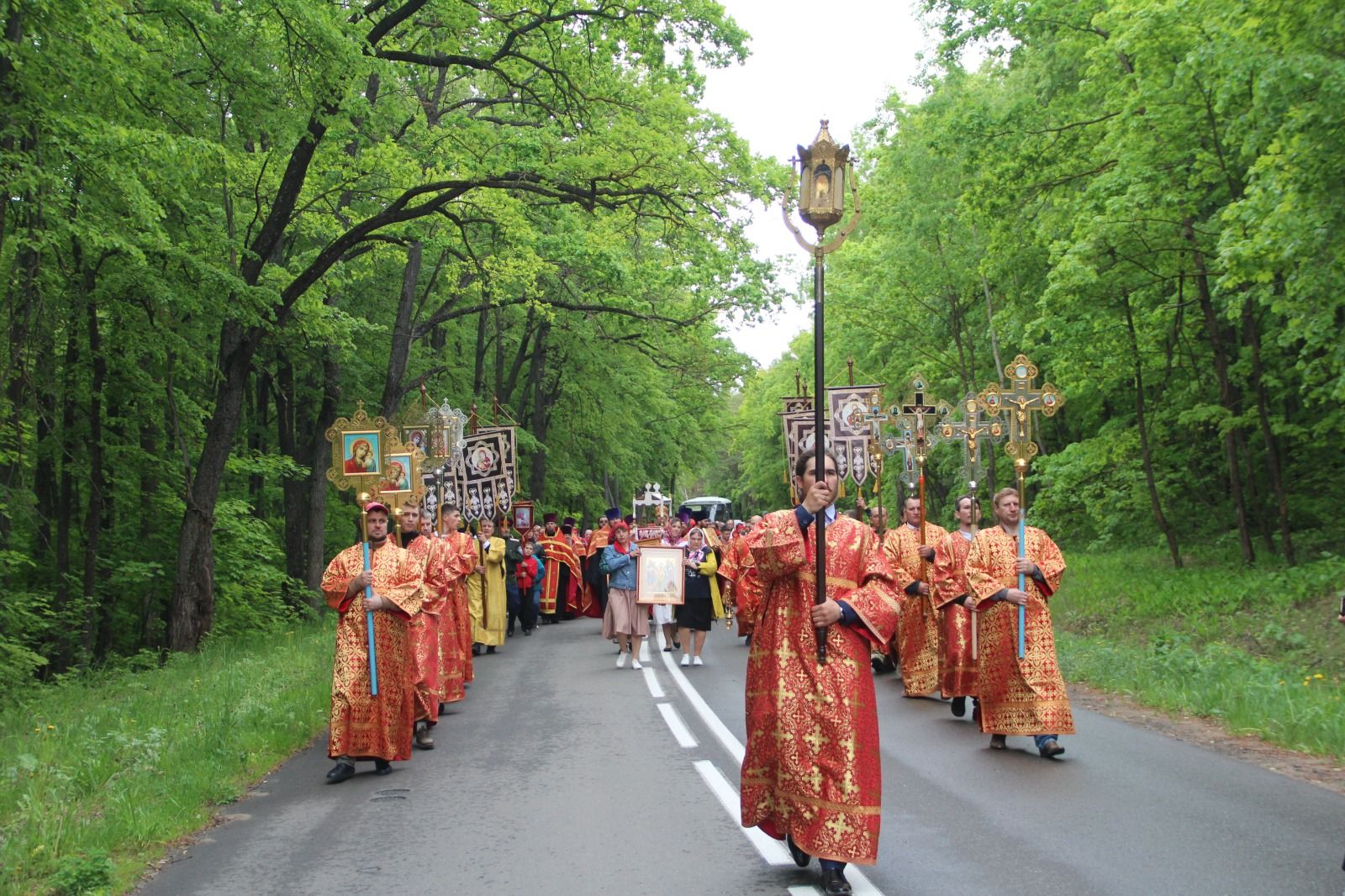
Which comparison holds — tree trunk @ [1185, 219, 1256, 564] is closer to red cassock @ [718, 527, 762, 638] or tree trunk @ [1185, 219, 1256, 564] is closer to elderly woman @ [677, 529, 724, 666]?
elderly woman @ [677, 529, 724, 666]

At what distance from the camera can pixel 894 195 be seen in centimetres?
3847

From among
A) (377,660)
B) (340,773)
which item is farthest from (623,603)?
(340,773)

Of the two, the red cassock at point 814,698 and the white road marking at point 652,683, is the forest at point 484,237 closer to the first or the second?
the white road marking at point 652,683

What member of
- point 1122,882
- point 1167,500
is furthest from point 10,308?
point 1167,500

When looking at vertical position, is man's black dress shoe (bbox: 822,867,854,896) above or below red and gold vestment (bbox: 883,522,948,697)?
below

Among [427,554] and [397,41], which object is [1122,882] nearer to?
[427,554]

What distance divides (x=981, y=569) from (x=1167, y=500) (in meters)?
17.1

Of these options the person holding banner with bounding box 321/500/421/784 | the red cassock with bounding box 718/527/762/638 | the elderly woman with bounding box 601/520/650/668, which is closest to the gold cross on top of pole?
the person holding banner with bounding box 321/500/421/784

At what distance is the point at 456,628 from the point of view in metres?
14.3

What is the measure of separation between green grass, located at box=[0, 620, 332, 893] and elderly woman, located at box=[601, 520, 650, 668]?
12.8 feet

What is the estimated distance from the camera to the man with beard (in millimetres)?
13367

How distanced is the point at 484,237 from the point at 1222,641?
1415 centimetres

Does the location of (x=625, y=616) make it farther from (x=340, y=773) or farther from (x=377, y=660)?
(x=340, y=773)

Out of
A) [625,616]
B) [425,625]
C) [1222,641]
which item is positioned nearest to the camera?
[425,625]
